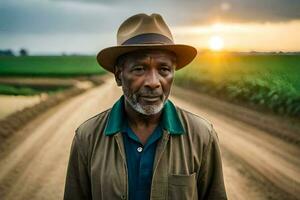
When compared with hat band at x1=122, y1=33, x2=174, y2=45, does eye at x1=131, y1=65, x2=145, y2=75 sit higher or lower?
lower

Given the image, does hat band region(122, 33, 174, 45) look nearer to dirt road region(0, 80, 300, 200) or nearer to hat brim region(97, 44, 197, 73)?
hat brim region(97, 44, 197, 73)

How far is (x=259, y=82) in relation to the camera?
1153 cm

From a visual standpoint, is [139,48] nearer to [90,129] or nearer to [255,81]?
[90,129]

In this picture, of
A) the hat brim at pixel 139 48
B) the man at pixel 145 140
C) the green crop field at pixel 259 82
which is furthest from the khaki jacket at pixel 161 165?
the green crop field at pixel 259 82

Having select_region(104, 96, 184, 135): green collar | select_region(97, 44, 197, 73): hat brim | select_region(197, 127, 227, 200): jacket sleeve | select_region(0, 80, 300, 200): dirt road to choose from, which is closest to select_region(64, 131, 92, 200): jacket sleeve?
select_region(104, 96, 184, 135): green collar

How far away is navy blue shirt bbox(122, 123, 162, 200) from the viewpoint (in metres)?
1.98

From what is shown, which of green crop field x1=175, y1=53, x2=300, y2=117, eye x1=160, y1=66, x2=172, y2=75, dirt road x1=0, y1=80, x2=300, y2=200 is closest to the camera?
eye x1=160, y1=66, x2=172, y2=75

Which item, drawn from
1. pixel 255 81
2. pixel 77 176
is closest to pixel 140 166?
pixel 77 176

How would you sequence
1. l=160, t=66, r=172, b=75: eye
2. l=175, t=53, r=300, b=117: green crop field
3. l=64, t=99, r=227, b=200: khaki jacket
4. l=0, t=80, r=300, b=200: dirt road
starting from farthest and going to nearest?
l=175, t=53, r=300, b=117: green crop field, l=0, t=80, r=300, b=200: dirt road, l=160, t=66, r=172, b=75: eye, l=64, t=99, r=227, b=200: khaki jacket

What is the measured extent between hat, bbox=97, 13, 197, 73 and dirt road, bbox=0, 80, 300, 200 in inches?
129

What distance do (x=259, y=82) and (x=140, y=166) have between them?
32.7 ft

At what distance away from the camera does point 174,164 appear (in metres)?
2.01

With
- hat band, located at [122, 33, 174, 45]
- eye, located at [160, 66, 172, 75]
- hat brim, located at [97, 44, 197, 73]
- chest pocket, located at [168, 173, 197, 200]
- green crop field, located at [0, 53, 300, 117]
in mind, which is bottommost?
green crop field, located at [0, 53, 300, 117]

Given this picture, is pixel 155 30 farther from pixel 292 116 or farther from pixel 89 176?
pixel 292 116
